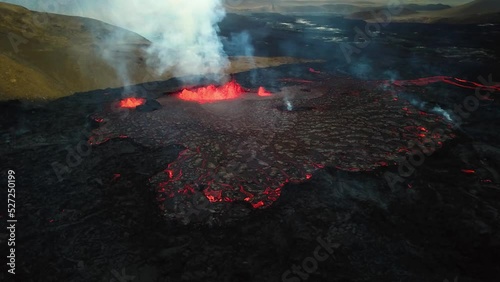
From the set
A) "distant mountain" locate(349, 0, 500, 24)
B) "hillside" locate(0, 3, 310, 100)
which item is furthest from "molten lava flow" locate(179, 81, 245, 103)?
"distant mountain" locate(349, 0, 500, 24)

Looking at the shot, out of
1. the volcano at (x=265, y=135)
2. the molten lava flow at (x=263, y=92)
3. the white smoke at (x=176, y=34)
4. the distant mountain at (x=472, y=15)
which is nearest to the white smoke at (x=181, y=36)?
the white smoke at (x=176, y=34)

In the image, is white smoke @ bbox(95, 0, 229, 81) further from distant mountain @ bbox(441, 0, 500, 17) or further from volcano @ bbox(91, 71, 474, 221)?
distant mountain @ bbox(441, 0, 500, 17)

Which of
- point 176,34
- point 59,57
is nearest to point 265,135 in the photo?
point 59,57

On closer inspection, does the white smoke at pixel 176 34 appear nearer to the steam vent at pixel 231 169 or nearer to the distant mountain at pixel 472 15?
the steam vent at pixel 231 169

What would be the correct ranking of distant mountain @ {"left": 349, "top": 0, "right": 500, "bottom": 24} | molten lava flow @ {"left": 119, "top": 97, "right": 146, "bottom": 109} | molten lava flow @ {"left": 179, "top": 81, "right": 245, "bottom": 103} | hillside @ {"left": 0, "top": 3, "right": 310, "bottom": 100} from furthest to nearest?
1. distant mountain @ {"left": 349, "top": 0, "right": 500, "bottom": 24}
2. molten lava flow @ {"left": 179, "top": 81, "right": 245, "bottom": 103}
3. hillside @ {"left": 0, "top": 3, "right": 310, "bottom": 100}
4. molten lava flow @ {"left": 119, "top": 97, "right": 146, "bottom": 109}

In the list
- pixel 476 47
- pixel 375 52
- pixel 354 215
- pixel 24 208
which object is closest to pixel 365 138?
pixel 354 215

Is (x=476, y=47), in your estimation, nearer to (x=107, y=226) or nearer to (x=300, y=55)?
(x=300, y=55)
